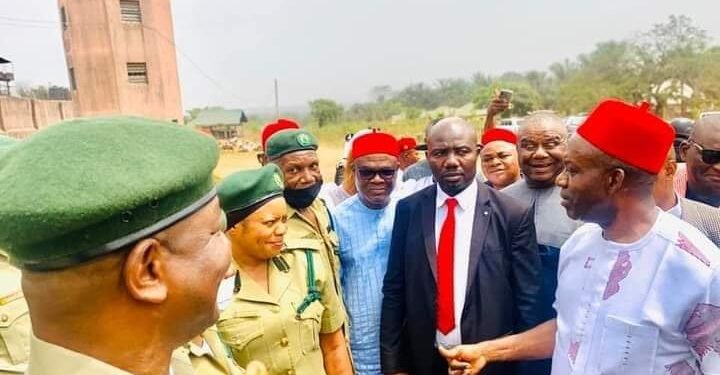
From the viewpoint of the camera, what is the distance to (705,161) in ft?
9.44

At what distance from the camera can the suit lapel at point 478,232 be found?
2354 millimetres

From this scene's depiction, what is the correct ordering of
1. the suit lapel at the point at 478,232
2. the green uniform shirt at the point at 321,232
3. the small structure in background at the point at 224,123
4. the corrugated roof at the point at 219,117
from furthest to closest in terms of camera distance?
the corrugated roof at the point at 219,117, the small structure in background at the point at 224,123, the green uniform shirt at the point at 321,232, the suit lapel at the point at 478,232

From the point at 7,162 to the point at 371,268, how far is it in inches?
90.6

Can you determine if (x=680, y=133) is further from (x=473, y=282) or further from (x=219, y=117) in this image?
(x=219, y=117)

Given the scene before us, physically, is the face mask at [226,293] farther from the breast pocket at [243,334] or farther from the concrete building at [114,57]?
the concrete building at [114,57]

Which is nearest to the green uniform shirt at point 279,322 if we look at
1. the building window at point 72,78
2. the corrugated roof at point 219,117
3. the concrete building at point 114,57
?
the concrete building at point 114,57

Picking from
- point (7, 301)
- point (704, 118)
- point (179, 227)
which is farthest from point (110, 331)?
point (704, 118)

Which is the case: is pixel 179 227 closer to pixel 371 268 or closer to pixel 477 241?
pixel 477 241

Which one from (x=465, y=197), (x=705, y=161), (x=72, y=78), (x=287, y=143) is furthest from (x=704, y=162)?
A: (x=72, y=78)

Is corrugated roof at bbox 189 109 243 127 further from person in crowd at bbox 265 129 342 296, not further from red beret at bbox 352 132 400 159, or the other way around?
person in crowd at bbox 265 129 342 296

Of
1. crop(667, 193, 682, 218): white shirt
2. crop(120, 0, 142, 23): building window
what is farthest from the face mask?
crop(120, 0, 142, 23): building window

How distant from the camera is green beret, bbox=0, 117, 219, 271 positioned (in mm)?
732

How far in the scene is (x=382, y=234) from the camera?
3.04 m

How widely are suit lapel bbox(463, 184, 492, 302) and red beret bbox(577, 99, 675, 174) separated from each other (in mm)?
747
